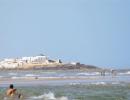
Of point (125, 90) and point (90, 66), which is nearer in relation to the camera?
point (125, 90)

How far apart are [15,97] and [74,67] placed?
115020mm

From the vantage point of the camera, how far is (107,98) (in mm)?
32812

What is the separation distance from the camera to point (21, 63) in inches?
6122

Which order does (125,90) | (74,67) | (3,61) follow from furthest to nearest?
(3,61) < (74,67) < (125,90)

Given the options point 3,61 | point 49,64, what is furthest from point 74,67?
point 3,61

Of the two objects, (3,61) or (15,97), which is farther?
(3,61)

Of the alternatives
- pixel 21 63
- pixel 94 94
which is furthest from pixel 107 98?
pixel 21 63

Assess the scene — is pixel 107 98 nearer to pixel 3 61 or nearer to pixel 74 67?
pixel 74 67

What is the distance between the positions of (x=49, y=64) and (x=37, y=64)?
336 centimetres

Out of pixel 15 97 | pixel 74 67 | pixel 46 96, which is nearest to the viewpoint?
pixel 15 97

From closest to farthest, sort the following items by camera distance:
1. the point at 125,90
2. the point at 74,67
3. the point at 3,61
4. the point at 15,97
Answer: the point at 15,97, the point at 125,90, the point at 74,67, the point at 3,61

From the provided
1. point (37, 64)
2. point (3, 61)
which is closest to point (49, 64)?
point (37, 64)

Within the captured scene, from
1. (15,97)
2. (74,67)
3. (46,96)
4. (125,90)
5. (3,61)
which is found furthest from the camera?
(3,61)

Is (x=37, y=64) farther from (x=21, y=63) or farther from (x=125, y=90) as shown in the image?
(x=125, y=90)
